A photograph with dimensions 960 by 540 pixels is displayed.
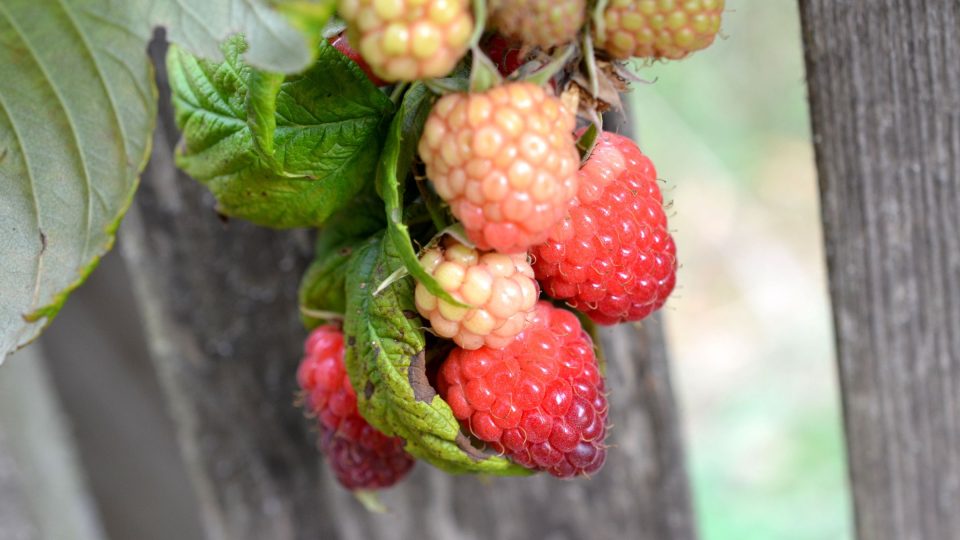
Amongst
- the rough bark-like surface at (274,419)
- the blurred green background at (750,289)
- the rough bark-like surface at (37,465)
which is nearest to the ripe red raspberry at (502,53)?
the rough bark-like surface at (274,419)

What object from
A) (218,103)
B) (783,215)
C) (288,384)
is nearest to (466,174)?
(218,103)

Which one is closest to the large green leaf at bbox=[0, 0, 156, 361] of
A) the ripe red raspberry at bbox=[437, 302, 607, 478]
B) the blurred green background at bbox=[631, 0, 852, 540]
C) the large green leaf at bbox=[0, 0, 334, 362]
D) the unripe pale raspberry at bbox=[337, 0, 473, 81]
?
the large green leaf at bbox=[0, 0, 334, 362]

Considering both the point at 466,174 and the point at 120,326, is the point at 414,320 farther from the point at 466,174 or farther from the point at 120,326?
the point at 120,326

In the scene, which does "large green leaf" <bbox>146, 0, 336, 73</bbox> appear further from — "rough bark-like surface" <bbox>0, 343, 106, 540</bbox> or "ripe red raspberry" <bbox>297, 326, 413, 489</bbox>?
"rough bark-like surface" <bbox>0, 343, 106, 540</bbox>

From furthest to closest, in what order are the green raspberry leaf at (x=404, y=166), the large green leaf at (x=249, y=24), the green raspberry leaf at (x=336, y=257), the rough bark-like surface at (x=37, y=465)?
the rough bark-like surface at (x=37, y=465)
the green raspberry leaf at (x=336, y=257)
the green raspberry leaf at (x=404, y=166)
the large green leaf at (x=249, y=24)

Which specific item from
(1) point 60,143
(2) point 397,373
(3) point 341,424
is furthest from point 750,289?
(1) point 60,143

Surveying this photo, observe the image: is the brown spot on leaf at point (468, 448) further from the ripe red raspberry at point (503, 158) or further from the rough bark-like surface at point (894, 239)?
the rough bark-like surface at point (894, 239)
